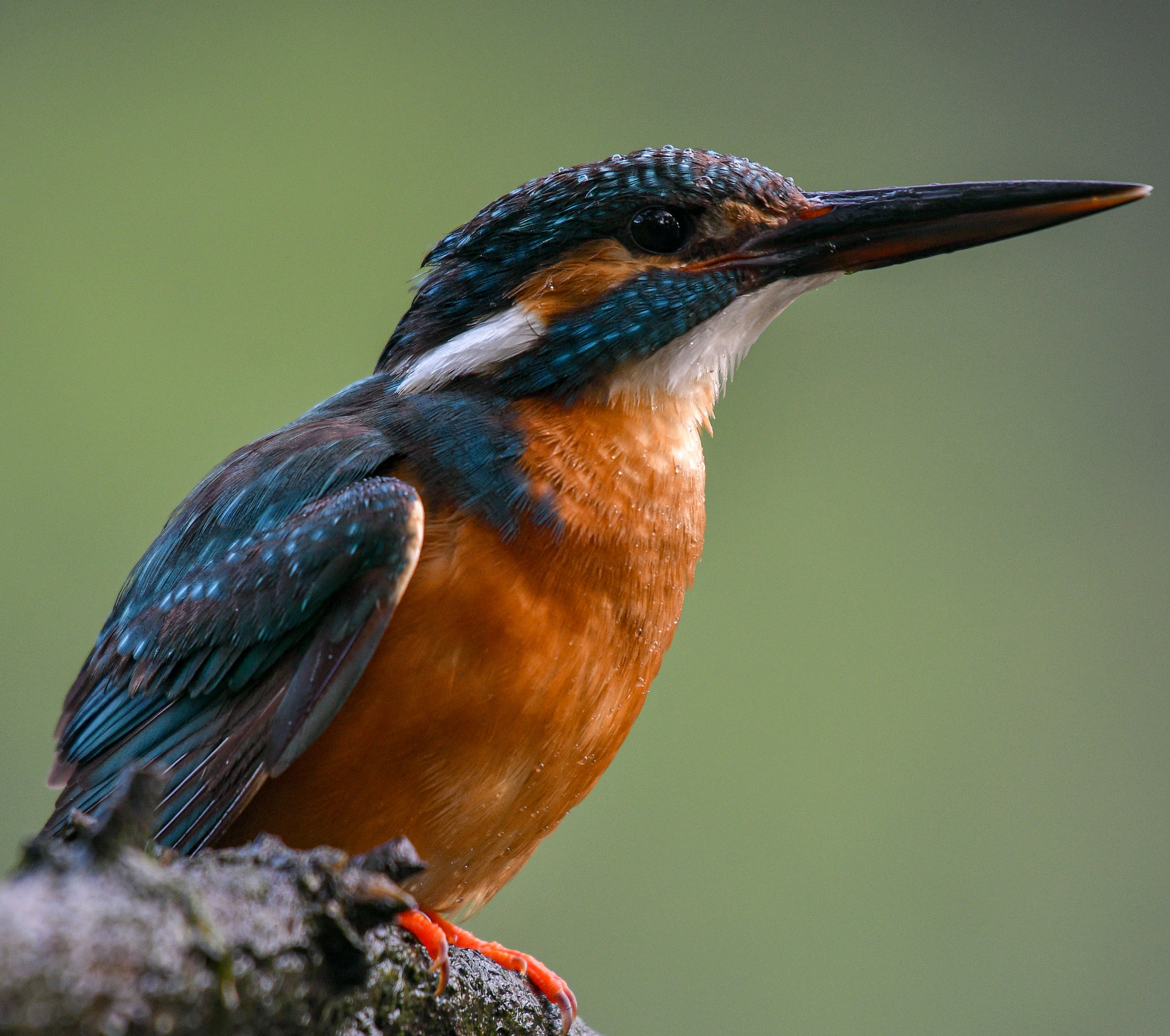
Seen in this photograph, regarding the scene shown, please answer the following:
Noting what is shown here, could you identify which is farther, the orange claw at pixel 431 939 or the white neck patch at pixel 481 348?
the white neck patch at pixel 481 348

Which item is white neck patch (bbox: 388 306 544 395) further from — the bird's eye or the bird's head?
the bird's eye

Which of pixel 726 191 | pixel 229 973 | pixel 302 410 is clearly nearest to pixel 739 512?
pixel 302 410

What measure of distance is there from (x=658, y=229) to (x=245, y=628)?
89 centimetres

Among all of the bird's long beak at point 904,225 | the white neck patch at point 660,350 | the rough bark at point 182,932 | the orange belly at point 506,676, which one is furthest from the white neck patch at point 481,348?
the rough bark at point 182,932

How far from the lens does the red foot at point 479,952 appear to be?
1.51 m

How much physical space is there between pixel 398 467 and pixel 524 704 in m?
0.42

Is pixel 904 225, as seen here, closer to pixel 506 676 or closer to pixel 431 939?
pixel 506 676

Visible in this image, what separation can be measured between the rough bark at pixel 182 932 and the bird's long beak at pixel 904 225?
1.23 meters

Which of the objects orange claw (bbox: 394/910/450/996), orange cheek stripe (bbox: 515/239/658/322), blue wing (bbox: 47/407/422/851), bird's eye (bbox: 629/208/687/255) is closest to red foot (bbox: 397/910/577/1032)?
orange claw (bbox: 394/910/450/996)

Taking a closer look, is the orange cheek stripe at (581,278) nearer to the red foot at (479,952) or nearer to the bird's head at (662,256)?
the bird's head at (662,256)

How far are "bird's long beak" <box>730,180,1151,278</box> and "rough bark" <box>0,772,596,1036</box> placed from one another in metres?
1.23

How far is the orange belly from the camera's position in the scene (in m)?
1.58

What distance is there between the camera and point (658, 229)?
190 centimetres

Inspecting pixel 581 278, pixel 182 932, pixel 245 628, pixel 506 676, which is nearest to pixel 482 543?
pixel 506 676
